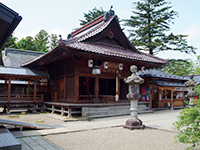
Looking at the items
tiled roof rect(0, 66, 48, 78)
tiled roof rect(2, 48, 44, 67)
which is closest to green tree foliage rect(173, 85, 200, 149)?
tiled roof rect(0, 66, 48, 78)

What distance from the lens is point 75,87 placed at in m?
12.8

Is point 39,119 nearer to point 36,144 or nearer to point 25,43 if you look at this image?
point 36,144

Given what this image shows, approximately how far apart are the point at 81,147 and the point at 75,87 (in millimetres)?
7350

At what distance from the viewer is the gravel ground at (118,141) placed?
18.6 feet

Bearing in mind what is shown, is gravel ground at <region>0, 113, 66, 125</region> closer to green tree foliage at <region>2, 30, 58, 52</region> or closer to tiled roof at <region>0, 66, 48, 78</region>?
tiled roof at <region>0, 66, 48, 78</region>

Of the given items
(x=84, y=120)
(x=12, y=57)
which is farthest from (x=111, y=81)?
(x=12, y=57)

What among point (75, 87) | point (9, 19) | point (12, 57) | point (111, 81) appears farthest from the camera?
point (12, 57)

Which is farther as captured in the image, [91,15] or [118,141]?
[91,15]

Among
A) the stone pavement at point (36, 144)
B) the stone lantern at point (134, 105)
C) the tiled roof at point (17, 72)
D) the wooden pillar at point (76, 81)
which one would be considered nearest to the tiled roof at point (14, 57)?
the tiled roof at point (17, 72)

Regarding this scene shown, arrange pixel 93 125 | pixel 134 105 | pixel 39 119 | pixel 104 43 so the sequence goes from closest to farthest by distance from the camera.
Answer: pixel 134 105, pixel 93 125, pixel 39 119, pixel 104 43

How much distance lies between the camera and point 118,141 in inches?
250

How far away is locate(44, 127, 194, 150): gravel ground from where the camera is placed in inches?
223

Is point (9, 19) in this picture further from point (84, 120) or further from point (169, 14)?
point (169, 14)

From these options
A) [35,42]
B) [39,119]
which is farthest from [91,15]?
[39,119]
